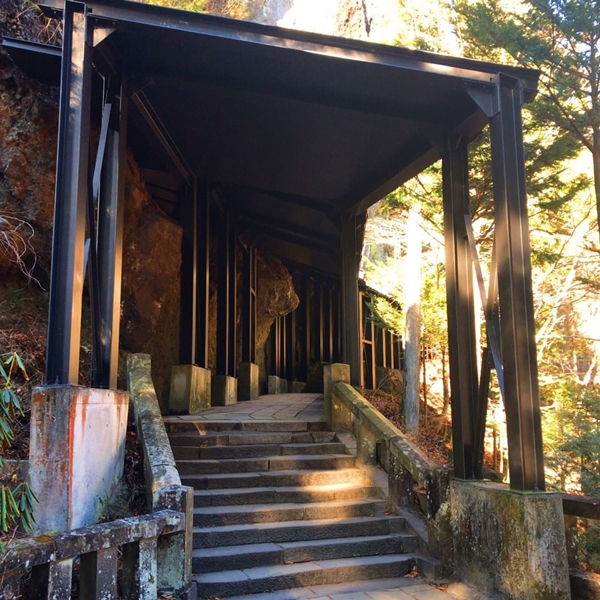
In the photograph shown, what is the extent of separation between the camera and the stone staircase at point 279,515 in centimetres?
456

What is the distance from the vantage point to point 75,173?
13.8ft

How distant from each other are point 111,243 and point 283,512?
9.86ft

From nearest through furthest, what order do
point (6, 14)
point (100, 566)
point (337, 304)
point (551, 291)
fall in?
1. point (100, 566)
2. point (6, 14)
3. point (551, 291)
4. point (337, 304)

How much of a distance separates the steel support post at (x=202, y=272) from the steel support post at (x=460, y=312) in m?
5.04

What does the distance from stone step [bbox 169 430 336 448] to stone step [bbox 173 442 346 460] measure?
0.11 metres

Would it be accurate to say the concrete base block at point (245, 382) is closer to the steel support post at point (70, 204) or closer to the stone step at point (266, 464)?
the stone step at point (266, 464)

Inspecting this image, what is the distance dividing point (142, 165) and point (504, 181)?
596cm

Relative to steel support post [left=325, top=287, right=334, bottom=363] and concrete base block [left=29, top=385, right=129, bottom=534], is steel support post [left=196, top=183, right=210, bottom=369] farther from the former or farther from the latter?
steel support post [left=325, top=287, right=334, bottom=363]

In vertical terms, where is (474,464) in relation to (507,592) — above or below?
above

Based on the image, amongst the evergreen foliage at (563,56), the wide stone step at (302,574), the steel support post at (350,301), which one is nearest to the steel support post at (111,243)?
the wide stone step at (302,574)

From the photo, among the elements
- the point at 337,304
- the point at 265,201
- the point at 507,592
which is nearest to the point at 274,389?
the point at 337,304

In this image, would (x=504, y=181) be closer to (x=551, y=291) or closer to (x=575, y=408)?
(x=575, y=408)

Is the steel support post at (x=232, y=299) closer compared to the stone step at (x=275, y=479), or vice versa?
the stone step at (x=275, y=479)

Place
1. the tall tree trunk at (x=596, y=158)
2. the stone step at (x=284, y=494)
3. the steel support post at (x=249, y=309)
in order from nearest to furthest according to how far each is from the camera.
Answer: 1. the stone step at (x=284, y=494)
2. the tall tree trunk at (x=596, y=158)
3. the steel support post at (x=249, y=309)
